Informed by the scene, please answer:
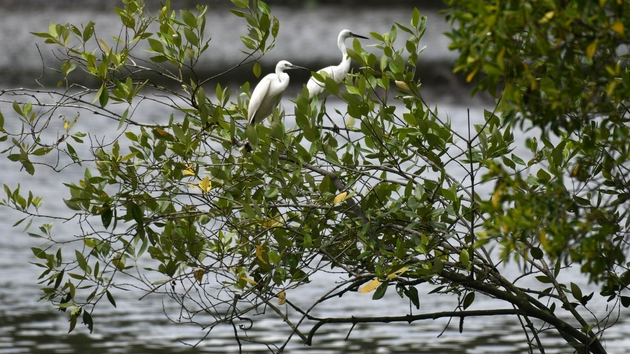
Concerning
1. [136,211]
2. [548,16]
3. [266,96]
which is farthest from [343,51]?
[548,16]

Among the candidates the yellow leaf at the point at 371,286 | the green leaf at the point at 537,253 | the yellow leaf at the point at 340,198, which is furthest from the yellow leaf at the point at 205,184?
the green leaf at the point at 537,253

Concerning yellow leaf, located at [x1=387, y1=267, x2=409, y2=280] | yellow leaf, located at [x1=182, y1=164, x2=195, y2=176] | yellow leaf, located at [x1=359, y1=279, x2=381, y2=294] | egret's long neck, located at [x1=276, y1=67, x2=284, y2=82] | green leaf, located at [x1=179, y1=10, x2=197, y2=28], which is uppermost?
egret's long neck, located at [x1=276, y1=67, x2=284, y2=82]

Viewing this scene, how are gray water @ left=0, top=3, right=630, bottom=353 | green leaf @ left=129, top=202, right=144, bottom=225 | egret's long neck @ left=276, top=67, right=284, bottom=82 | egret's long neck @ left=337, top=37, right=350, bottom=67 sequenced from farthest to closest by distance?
gray water @ left=0, top=3, right=630, bottom=353 → egret's long neck @ left=337, top=37, right=350, bottom=67 → egret's long neck @ left=276, top=67, right=284, bottom=82 → green leaf @ left=129, top=202, right=144, bottom=225

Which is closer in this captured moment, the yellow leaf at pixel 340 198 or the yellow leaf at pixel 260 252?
the yellow leaf at pixel 340 198

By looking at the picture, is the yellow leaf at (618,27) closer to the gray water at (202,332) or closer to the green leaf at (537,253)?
the green leaf at (537,253)

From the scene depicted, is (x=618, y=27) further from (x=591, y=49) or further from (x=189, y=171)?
(x=189, y=171)

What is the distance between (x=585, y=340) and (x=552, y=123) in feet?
5.28

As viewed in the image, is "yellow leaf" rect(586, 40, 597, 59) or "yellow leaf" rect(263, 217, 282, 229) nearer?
"yellow leaf" rect(586, 40, 597, 59)

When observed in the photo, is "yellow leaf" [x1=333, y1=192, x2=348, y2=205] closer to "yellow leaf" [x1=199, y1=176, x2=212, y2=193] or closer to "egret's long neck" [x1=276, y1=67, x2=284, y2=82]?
"yellow leaf" [x1=199, y1=176, x2=212, y2=193]

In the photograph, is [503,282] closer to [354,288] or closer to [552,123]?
[354,288]

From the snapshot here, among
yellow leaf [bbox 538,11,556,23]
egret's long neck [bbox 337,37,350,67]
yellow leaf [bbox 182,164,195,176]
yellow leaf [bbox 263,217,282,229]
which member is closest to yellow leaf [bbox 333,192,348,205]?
yellow leaf [bbox 263,217,282,229]

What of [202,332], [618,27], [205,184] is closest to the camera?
[618,27]

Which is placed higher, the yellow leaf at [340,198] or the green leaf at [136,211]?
the green leaf at [136,211]

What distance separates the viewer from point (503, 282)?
148 inches
